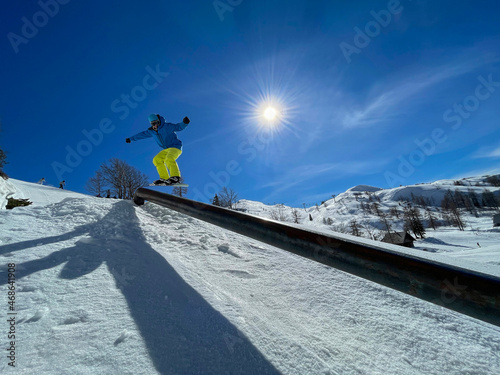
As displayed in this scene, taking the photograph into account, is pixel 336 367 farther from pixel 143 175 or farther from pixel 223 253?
pixel 143 175

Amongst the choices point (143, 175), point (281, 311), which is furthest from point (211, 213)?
point (143, 175)

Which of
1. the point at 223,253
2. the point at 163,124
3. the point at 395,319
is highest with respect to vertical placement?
the point at 163,124

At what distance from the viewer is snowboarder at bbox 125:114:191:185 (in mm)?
5988

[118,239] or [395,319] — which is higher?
[118,239]

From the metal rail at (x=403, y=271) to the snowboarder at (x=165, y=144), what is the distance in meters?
4.72

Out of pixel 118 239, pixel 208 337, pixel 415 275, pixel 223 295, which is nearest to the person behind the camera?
pixel 415 275

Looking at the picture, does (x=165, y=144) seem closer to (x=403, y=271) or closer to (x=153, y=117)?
(x=153, y=117)

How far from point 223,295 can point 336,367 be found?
3.39 ft

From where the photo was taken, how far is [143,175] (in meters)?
31.3

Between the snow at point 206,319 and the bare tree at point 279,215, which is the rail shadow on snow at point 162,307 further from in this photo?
the bare tree at point 279,215

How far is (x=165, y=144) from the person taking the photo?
6570 millimetres

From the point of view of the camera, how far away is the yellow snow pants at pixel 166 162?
5957 millimetres

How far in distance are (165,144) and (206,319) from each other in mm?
5960

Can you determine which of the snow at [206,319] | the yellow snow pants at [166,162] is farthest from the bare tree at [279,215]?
the snow at [206,319]
